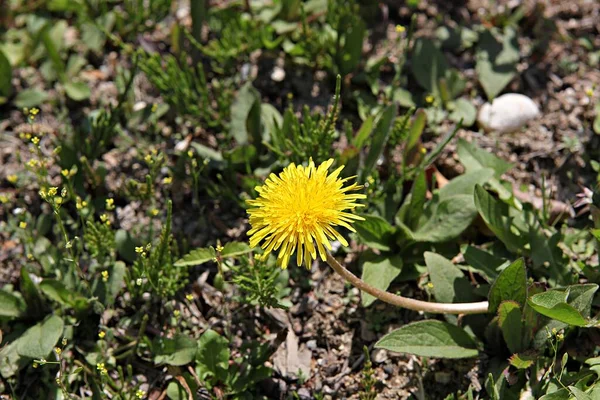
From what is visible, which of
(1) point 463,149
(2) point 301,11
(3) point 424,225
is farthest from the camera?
(2) point 301,11

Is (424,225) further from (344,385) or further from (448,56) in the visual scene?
(448,56)

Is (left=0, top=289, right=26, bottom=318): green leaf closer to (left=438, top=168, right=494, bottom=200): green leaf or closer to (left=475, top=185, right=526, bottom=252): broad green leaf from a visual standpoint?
(left=438, top=168, right=494, bottom=200): green leaf

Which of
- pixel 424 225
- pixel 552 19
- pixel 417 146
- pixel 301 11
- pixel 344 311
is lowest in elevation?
pixel 344 311

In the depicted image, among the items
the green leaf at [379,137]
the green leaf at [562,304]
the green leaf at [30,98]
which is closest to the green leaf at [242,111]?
the green leaf at [379,137]

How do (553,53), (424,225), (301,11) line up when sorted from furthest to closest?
(553,53), (301,11), (424,225)

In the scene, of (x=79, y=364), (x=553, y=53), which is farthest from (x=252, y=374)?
(x=553, y=53)

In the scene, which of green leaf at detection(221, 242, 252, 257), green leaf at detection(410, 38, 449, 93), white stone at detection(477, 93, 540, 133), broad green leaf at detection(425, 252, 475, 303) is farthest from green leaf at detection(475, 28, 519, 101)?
green leaf at detection(221, 242, 252, 257)

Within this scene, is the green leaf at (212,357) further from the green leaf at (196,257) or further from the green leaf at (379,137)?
the green leaf at (379,137)

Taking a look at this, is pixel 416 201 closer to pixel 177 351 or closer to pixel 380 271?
pixel 380 271
